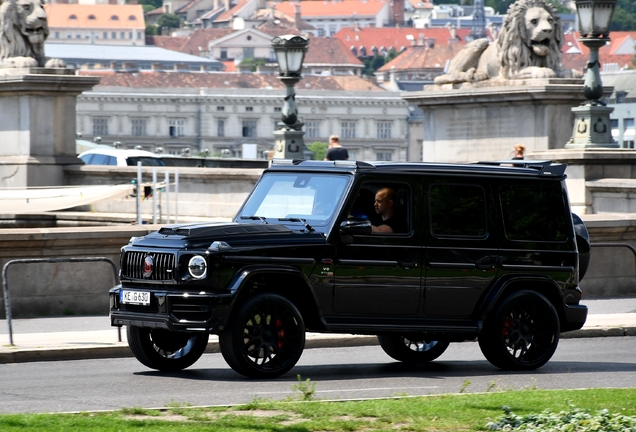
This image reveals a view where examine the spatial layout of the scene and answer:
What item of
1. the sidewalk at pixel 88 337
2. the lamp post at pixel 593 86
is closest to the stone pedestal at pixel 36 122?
the lamp post at pixel 593 86

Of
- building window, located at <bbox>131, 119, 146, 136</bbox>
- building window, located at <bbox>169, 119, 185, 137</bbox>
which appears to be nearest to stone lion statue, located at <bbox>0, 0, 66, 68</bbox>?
building window, located at <bbox>131, 119, 146, 136</bbox>

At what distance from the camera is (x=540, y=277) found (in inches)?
531

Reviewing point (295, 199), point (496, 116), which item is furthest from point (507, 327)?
point (496, 116)

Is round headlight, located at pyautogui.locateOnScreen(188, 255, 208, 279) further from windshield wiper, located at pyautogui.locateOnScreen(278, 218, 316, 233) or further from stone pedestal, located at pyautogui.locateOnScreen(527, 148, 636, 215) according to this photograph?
stone pedestal, located at pyautogui.locateOnScreen(527, 148, 636, 215)

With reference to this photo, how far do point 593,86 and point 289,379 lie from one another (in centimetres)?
1147

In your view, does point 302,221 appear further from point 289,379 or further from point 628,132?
point 628,132

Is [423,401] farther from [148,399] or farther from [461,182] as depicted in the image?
[461,182]

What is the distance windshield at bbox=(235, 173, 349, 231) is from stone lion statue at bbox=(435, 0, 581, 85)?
1228 cm

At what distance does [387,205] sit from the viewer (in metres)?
13.0

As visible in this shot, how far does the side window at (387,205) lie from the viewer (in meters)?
12.9

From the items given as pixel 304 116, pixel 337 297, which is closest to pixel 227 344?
pixel 337 297

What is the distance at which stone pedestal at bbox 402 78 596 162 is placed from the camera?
24812 mm

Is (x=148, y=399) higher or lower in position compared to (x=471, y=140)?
lower

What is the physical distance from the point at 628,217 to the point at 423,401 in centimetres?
1050
